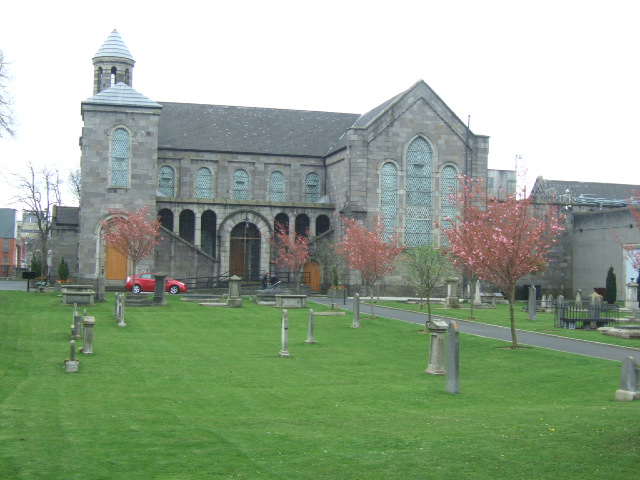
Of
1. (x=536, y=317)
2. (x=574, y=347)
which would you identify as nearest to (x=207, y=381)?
(x=574, y=347)

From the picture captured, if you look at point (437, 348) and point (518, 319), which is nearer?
point (437, 348)

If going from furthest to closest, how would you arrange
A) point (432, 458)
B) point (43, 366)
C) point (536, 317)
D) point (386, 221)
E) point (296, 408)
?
1. point (386, 221)
2. point (536, 317)
3. point (43, 366)
4. point (296, 408)
5. point (432, 458)

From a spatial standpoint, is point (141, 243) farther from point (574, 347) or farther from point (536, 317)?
point (574, 347)

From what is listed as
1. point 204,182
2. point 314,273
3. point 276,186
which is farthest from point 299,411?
point 276,186

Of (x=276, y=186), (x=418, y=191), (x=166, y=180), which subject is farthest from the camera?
(x=276, y=186)

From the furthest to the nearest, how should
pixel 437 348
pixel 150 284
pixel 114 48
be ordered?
pixel 114 48 → pixel 150 284 → pixel 437 348

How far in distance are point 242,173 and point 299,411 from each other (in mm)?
45512

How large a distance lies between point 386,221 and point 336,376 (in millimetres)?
35257

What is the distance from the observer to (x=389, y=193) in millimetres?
55281

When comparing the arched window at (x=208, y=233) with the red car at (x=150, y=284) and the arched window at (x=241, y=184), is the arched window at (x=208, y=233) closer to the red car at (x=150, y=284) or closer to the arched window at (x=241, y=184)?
the arched window at (x=241, y=184)

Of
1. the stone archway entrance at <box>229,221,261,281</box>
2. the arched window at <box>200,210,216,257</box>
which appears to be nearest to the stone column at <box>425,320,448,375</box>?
the stone archway entrance at <box>229,221,261,281</box>

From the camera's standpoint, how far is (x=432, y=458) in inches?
416

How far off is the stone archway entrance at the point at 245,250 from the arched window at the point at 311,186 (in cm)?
641

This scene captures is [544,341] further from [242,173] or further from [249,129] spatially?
[249,129]
